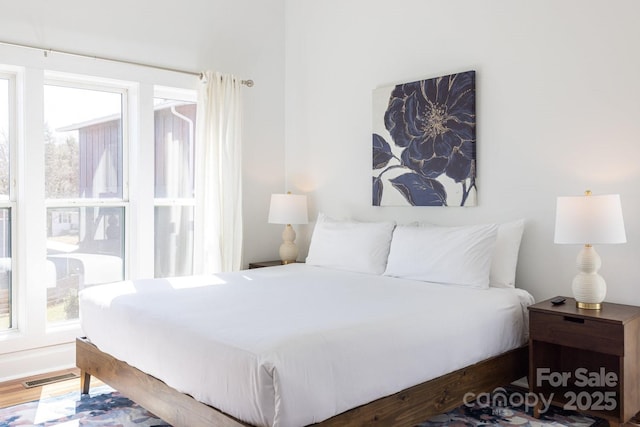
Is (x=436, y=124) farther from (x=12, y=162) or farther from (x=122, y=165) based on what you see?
(x=12, y=162)

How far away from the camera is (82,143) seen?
4.00 metres

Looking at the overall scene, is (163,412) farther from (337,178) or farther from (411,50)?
(411,50)

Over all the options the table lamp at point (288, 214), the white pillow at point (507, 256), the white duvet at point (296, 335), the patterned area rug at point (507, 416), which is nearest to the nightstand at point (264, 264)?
the table lamp at point (288, 214)

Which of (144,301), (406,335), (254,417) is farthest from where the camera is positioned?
(144,301)

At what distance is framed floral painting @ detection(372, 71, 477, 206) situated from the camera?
362cm

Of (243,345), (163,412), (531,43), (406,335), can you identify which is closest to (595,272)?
(406,335)

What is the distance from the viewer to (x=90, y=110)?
159 inches

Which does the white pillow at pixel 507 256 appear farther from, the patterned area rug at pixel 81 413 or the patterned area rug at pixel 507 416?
the patterned area rug at pixel 81 413

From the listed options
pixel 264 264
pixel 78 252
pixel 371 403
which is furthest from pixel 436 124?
pixel 78 252

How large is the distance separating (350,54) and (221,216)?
164 centimetres

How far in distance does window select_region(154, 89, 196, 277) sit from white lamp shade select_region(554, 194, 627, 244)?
2875 mm

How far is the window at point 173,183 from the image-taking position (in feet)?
14.3

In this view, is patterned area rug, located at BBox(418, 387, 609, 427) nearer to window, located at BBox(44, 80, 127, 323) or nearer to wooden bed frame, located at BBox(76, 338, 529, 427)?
wooden bed frame, located at BBox(76, 338, 529, 427)

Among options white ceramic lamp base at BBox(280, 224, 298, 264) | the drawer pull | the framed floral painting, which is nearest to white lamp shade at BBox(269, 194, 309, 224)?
white ceramic lamp base at BBox(280, 224, 298, 264)
